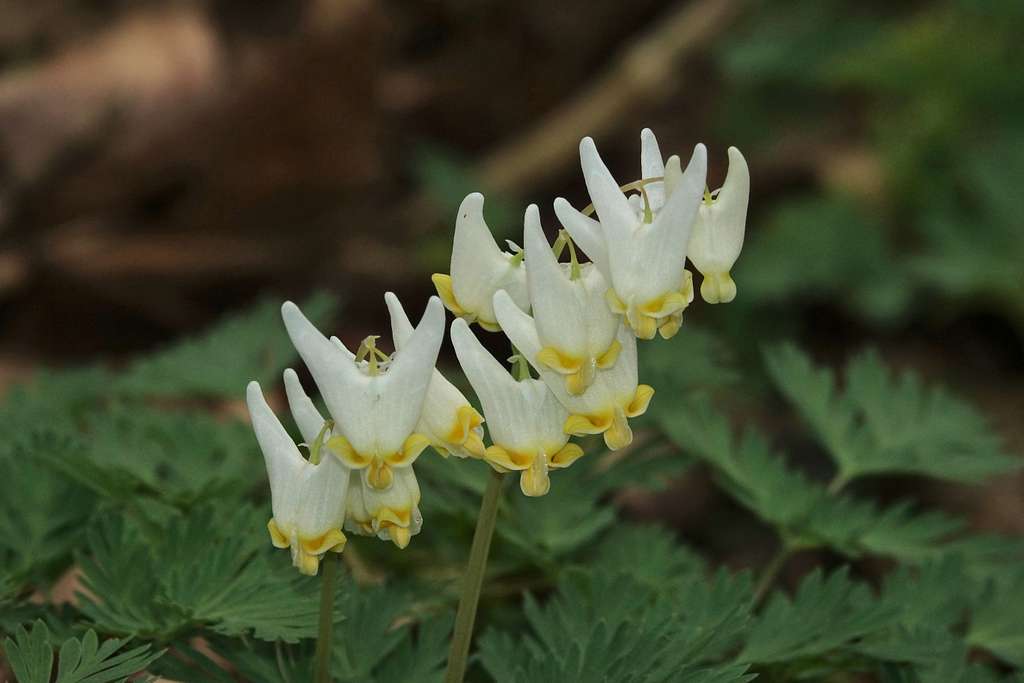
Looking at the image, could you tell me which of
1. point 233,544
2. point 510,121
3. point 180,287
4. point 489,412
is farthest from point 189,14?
point 489,412

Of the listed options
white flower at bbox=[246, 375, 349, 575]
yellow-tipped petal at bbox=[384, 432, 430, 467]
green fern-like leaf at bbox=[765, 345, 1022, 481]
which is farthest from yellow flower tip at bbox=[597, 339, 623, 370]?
green fern-like leaf at bbox=[765, 345, 1022, 481]

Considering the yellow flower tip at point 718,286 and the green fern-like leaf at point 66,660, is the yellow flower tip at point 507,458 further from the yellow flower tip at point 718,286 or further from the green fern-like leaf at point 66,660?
the green fern-like leaf at point 66,660

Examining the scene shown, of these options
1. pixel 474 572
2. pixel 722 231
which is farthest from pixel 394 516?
pixel 722 231

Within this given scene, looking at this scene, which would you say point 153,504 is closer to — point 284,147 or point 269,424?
point 269,424

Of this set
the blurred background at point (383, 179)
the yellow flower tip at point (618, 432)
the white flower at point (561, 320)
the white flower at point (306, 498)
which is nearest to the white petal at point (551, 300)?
the white flower at point (561, 320)

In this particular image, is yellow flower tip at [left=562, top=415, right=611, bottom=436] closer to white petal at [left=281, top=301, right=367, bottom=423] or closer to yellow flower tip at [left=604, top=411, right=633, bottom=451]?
yellow flower tip at [left=604, top=411, right=633, bottom=451]

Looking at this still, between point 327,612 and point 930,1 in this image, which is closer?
point 327,612

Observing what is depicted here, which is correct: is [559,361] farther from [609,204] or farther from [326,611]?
[326,611]
